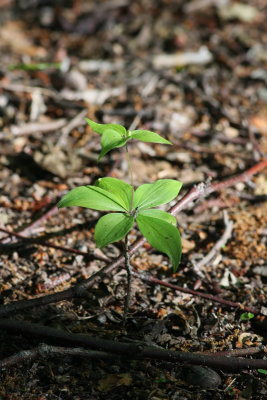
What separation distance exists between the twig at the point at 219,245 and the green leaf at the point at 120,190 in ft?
2.46

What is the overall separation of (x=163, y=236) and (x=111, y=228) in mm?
173

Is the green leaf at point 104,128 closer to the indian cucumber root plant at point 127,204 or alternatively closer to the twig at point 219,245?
the indian cucumber root plant at point 127,204

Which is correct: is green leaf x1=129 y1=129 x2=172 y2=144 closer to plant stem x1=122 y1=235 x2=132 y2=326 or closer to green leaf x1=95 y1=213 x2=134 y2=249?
green leaf x1=95 y1=213 x2=134 y2=249

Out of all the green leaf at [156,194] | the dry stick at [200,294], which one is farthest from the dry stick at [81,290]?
the green leaf at [156,194]

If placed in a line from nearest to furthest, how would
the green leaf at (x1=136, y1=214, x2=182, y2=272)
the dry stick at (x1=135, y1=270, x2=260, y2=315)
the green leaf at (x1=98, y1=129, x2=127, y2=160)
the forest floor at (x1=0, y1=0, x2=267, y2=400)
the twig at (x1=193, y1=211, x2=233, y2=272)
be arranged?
the green leaf at (x1=136, y1=214, x2=182, y2=272) < the green leaf at (x1=98, y1=129, x2=127, y2=160) < the forest floor at (x1=0, y1=0, x2=267, y2=400) < the dry stick at (x1=135, y1=270, x2=260, y2=315) < the twig at (x1=193, y1=211, x2=233, y2=272)

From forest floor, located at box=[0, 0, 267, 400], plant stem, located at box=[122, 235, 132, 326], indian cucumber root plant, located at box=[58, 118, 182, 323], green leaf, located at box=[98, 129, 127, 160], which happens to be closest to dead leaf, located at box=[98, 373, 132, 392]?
forest floor, located at box=[0, 0, 267, 400]

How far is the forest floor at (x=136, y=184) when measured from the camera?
1.57 metres

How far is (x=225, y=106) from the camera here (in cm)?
360

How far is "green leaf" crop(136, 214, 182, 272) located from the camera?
134 centimetres

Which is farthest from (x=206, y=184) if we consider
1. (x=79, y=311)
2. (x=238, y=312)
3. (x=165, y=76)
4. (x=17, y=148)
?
(x=165, y=76)

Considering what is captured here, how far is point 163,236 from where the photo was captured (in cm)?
137

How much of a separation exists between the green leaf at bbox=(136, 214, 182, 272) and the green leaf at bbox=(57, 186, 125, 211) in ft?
0.39

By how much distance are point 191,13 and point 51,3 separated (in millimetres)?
1604

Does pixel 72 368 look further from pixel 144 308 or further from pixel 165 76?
pixel 165 76
